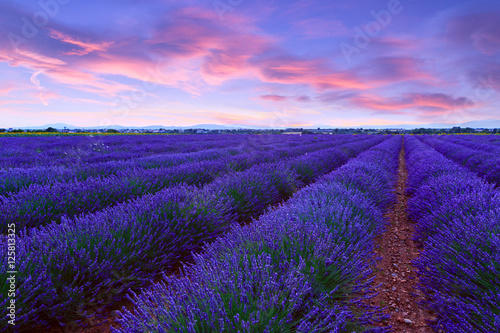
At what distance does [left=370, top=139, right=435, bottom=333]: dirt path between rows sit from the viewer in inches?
79.0

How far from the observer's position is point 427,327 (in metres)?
1.92

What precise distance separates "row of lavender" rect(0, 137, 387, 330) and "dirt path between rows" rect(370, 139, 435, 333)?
1.93m

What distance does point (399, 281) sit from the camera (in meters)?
2.57

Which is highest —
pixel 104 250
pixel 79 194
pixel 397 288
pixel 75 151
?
pixel 75 151

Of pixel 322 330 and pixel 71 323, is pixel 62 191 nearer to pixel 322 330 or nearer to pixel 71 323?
pixel 71 323

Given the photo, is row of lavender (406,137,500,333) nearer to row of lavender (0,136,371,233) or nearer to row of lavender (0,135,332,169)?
row of lavender (0,136,371,233)

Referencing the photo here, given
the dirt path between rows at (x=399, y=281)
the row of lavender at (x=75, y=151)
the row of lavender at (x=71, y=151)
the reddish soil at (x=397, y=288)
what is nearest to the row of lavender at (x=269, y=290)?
the reddish soil at (x=397, y=288)

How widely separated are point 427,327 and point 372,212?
52.1 inches

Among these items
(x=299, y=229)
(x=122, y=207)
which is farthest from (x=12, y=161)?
(x=299, y=229)

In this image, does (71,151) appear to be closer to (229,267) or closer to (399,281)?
(229,267)

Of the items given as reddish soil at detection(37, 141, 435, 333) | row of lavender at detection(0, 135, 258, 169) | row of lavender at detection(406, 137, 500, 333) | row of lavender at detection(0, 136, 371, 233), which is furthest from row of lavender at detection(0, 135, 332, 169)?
row of lavender at detection(406, 137, 500, 333)

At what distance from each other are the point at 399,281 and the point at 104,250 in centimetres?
285

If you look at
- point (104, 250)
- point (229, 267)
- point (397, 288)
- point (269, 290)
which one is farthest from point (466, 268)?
point (104, 250)

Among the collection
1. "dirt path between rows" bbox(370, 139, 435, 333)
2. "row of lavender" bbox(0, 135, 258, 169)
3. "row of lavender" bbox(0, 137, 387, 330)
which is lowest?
"dirt path between rows" bbox(370, 139, 435, 333)
